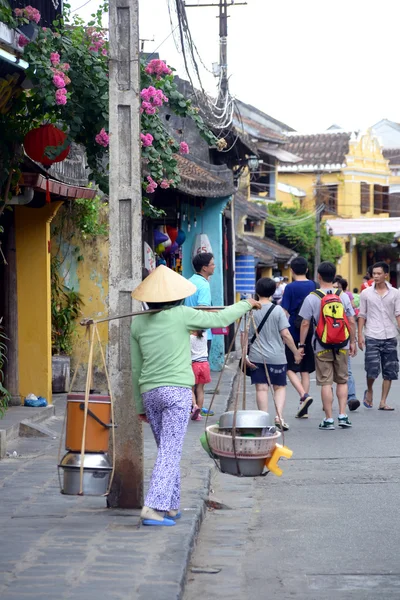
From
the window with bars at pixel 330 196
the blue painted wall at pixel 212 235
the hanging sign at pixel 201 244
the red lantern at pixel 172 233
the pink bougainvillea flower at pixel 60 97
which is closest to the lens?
the pink bougainvillea flower at pixel 60 97

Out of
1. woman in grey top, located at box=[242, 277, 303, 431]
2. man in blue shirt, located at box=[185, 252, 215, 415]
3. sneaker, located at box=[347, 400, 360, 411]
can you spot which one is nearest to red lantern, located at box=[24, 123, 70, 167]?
man in blue shirt, located at box=[185, 252, 215, 415]

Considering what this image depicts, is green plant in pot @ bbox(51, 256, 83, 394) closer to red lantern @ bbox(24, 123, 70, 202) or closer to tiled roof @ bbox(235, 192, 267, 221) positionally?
red lantern @ bbox(24, 123, 70, 202)

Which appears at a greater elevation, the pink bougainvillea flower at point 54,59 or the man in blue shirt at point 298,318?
the pink bougainvillea flower at point 54,59

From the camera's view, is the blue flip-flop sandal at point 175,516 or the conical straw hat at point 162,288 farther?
the blue flip-flop sandal at point 175,516

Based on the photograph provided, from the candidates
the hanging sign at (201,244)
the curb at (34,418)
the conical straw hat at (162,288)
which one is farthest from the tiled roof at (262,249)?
the conical straw hat at (162,288)

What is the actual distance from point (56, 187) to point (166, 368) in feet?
18.9

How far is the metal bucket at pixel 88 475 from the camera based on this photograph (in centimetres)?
639

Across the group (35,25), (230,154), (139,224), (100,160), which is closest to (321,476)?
(139,224)

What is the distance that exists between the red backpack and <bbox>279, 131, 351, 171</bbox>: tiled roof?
4227 cm

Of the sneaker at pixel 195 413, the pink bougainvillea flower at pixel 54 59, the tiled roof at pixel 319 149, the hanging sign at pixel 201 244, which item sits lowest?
the sneaker at pixel 195 413

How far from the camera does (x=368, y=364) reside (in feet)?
44.3

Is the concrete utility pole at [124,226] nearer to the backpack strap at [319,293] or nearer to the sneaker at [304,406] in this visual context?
the backpack strap at [319,293]

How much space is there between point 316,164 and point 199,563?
49476 millimetres

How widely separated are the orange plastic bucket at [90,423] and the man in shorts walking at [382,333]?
7.39 m
